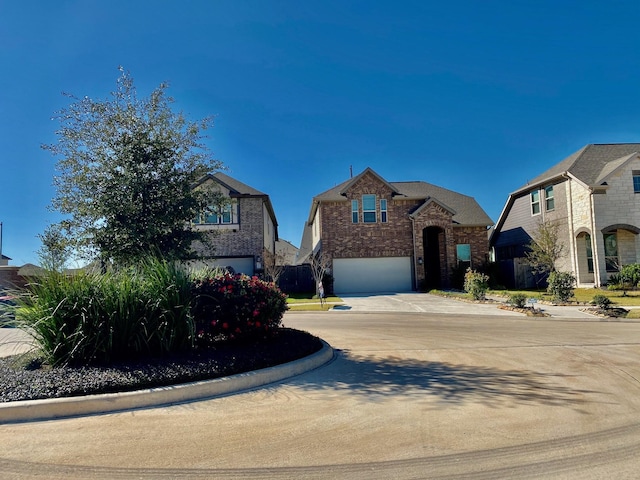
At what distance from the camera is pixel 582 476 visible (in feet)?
12.0

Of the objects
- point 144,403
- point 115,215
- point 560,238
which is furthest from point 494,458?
point 560,238

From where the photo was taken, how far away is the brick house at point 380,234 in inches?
1107

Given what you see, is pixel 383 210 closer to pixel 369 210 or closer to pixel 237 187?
pixel 369 210

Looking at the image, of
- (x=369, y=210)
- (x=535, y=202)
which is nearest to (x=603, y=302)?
(x=535, y=202)

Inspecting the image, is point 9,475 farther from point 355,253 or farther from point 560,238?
point 560,238

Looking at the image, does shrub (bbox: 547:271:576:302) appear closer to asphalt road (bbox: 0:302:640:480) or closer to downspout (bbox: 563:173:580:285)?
downspout (bbox: 563:173:580:285)

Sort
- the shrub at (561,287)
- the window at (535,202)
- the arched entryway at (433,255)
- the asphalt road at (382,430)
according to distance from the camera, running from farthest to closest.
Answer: the arched entryway at (433,255), the window at (535,202), the shrub at (561,287), the asphalt road at (382,430)

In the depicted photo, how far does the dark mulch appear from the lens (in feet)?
18.5

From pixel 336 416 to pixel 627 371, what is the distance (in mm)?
5263

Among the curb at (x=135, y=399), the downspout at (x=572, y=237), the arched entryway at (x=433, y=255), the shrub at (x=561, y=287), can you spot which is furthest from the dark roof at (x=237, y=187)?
the curb at (x=135, y=399)

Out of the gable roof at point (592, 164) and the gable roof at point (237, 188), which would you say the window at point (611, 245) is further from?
the gable roof at point (237, 188)

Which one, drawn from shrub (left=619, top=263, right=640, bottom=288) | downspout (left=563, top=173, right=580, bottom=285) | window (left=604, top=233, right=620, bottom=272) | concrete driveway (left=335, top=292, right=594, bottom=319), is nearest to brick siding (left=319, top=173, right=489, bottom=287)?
concrete driveway (left=335, top=292, right=594, bottom=319)

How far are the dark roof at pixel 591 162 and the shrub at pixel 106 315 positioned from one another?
23.7m

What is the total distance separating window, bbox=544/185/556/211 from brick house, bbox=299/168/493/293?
3.61 metres
